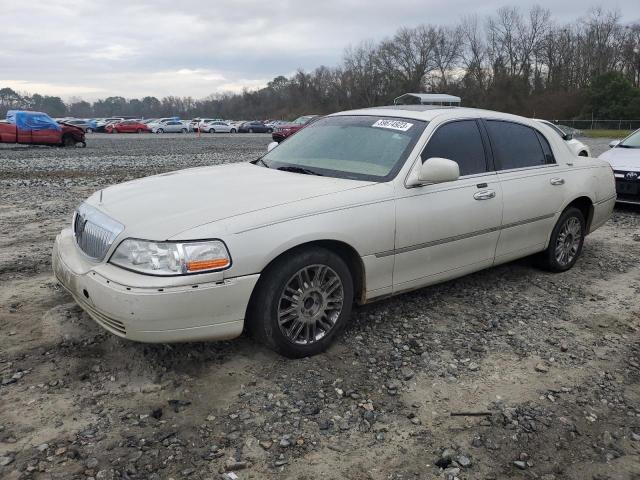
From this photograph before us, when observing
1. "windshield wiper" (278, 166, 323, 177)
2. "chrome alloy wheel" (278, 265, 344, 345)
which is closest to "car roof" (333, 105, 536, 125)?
"windshield wiper" (278, 166, 323, 177)

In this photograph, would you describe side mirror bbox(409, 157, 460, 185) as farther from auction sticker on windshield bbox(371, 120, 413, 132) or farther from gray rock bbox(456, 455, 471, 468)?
gray rock bbox(456, 455, 471, 468)

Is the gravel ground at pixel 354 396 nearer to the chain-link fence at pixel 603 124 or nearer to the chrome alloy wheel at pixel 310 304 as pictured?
the chrome alloy wheel at pixel 310 304

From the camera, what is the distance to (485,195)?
4461 millimetres

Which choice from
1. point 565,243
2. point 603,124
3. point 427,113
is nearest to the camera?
point 427,113

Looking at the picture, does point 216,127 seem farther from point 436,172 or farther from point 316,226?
point 316,226

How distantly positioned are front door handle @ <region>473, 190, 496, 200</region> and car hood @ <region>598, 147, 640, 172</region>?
544cm

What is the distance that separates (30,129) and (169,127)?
29066 mm

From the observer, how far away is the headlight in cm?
307

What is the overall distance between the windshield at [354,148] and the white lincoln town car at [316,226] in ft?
0.04

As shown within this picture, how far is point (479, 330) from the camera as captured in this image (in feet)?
13.8

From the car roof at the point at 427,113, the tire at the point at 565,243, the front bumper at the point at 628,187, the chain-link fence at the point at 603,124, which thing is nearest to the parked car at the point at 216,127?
the chain-link fence at the point at 603,124

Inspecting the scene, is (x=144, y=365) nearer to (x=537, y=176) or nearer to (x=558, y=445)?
(x=558, y=445)

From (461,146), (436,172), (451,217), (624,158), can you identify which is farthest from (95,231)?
(624,158)

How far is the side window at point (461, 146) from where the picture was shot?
4293mm
